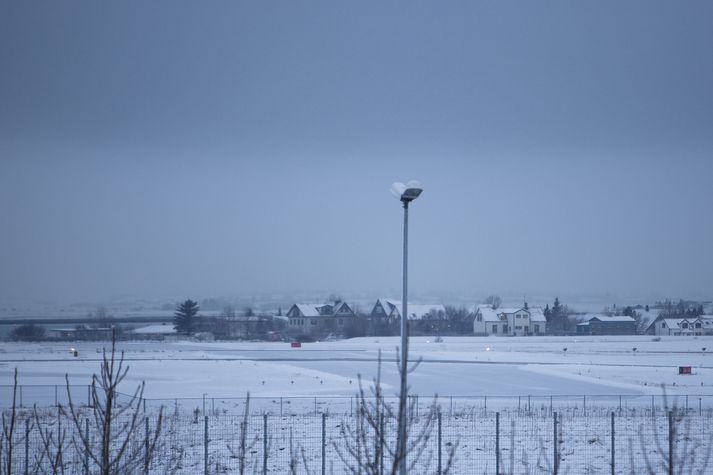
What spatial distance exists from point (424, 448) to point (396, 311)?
152431mm

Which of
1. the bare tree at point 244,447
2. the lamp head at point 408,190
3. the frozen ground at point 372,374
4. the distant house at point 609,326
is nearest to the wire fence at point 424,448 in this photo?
the bare tree at point 244,447

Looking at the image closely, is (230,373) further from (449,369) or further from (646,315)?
(646,315)

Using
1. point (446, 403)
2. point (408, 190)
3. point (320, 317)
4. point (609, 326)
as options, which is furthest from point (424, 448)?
point (609, 326)

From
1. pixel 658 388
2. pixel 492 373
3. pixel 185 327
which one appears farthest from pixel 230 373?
pixel 185 327

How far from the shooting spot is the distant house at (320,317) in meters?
162

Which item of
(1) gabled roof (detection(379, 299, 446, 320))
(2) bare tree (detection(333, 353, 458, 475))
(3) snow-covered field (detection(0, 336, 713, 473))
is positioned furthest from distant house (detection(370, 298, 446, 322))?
(2) bare tree (detection(333, 353, 458, 475))

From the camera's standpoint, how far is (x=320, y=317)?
166375 mm

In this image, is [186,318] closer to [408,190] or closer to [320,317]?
[320,317]

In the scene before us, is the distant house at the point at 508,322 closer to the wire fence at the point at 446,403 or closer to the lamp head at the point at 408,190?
the wire fence at the point at 446,403

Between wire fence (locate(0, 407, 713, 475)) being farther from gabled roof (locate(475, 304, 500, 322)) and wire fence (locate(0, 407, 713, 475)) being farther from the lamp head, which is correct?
gabled roof (locate(475, 304, 500, 322))

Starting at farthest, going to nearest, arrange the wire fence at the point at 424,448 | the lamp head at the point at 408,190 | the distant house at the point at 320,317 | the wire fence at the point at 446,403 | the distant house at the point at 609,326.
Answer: the distant house at the point at 320,317, the distant house at the point at 609,326, the wire fence at the point at 446,403, the wire fence at the point at 424,448, the lamp head at the point at 408,190

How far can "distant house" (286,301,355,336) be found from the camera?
161750 mm

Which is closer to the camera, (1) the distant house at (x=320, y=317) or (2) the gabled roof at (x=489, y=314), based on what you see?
(2) the gabled roof at (x=489, y=314)

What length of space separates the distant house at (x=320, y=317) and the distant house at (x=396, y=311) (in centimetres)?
688
